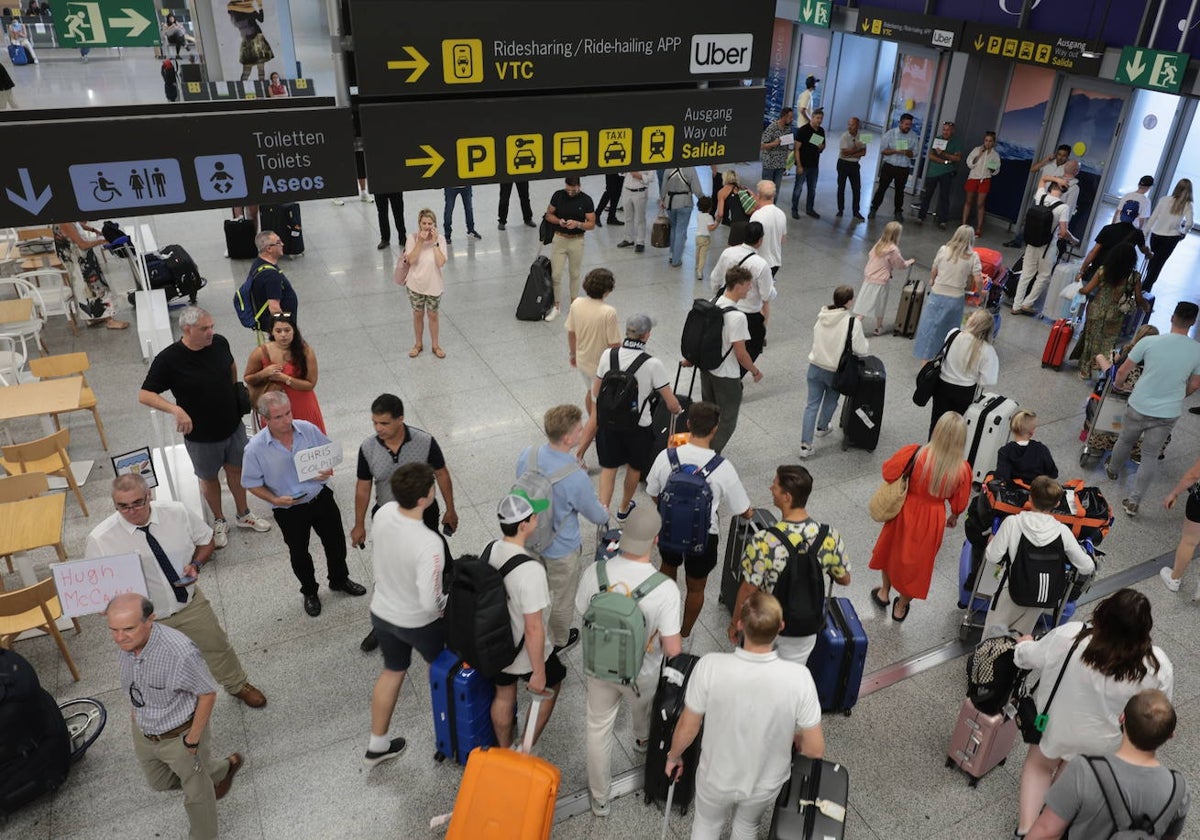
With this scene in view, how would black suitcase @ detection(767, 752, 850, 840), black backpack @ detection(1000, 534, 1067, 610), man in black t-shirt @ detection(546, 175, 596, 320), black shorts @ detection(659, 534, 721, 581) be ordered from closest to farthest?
black suitcase @ detection(767, 752, 850, 840), black backpack @ detection(1000, 534, 1067, 610), black shorts @ detection(659, 534, 721, 581), man in black t-shirt @ detection(546, 175, 596, 320)

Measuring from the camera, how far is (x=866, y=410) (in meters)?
7.93

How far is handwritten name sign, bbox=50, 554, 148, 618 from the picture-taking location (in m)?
4.33

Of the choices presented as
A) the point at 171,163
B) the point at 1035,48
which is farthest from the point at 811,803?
the point at 1035,48

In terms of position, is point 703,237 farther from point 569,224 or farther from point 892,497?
point 892,497

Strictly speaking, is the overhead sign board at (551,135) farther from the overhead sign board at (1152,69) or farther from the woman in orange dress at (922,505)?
the overhead sign board at (1152,69)

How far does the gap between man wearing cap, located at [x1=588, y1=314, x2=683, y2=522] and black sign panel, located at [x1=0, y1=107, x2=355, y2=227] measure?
268 centimetres

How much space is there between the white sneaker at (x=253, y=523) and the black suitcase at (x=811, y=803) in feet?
14.9

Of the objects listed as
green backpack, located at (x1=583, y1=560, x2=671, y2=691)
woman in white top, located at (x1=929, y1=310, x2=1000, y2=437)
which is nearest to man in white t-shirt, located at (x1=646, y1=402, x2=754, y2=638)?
green backpack, located at (x1=583, y1=560, x2=671, y2=691)

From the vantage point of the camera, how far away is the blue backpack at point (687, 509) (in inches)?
194

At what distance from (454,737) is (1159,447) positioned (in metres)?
6.16

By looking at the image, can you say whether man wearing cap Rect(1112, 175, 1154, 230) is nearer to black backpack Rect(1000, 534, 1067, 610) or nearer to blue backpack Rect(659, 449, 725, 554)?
black backpack Rect(1000, 534, 1067, 610)

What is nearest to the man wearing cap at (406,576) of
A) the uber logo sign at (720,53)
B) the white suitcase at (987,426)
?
the uber logo sign at (720,53)

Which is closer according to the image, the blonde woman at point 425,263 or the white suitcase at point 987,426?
the white suitcase at point 987,426

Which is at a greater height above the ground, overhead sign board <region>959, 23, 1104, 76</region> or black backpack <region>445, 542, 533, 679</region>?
overhead sign board <region>959, 23, 1104, 76</region>
